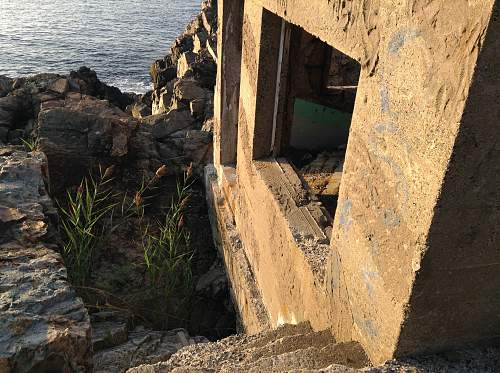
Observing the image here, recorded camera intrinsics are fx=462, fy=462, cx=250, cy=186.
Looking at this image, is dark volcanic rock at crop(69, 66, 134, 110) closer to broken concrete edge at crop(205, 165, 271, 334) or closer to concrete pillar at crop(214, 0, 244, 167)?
broken concrete edge at crop(205, 165, 271, 334)

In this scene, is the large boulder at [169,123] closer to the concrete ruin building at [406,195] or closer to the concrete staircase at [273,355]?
the concrete ruin building at [406,195]

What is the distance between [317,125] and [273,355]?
9.42 feet

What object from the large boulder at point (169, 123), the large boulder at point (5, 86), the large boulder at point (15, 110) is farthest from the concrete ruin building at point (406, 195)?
the large boulder at point (5, 86)

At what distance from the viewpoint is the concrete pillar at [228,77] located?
404cm

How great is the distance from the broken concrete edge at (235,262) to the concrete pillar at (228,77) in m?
0.53

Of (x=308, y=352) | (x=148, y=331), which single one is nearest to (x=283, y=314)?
(x=308, y=352)

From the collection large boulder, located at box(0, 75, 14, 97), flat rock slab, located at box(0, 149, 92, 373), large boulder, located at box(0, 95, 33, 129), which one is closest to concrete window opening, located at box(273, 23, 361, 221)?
flat rock slab, located at box(0, 149, 92, 373)

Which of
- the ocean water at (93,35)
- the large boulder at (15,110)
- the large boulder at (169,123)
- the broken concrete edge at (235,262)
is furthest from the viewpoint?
the ocean water at (93,35)

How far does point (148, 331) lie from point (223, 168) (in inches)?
67.4

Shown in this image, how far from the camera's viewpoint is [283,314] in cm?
298

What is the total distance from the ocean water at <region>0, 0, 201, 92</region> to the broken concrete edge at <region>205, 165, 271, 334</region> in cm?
1668

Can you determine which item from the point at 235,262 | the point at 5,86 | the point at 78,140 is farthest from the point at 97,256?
the point at 5,86

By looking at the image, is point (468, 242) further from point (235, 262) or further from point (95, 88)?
point (95, 88)

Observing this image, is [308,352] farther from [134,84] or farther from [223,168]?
[134,84]
